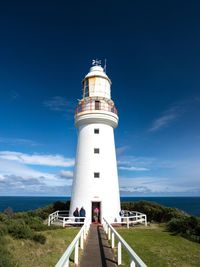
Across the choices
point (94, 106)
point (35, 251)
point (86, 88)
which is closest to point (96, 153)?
point (94, 106)

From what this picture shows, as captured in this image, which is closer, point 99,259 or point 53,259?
point 99,259

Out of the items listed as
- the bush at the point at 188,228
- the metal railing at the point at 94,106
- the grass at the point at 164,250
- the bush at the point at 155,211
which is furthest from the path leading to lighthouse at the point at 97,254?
the bush at the point at 155,211

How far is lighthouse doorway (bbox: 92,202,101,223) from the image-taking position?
18922mm

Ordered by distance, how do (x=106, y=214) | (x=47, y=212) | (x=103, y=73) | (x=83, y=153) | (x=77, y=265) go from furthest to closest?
1. (x=47, y=212)
2. (x=103, y=73)
3. (x=83, y=153)
4. (x=106, y=214)
5. (x=77, y=265)

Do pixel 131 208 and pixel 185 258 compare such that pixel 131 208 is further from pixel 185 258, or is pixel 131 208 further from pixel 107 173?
pixel 185 258

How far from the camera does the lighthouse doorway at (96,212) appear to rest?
745 inches

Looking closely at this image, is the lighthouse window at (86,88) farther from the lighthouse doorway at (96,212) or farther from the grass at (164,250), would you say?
the grass at (164,250)

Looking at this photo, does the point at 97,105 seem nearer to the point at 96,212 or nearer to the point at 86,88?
the point at 86,88

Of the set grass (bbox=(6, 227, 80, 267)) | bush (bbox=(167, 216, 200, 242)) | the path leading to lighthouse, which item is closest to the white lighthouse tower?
bush (bbox=(167, 216, 200, 242))

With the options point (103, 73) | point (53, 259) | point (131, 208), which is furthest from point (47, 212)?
point (53, 259)

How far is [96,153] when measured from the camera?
786 inches

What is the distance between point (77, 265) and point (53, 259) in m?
1.60

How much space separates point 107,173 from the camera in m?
19.6

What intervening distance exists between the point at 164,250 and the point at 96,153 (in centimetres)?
1002
